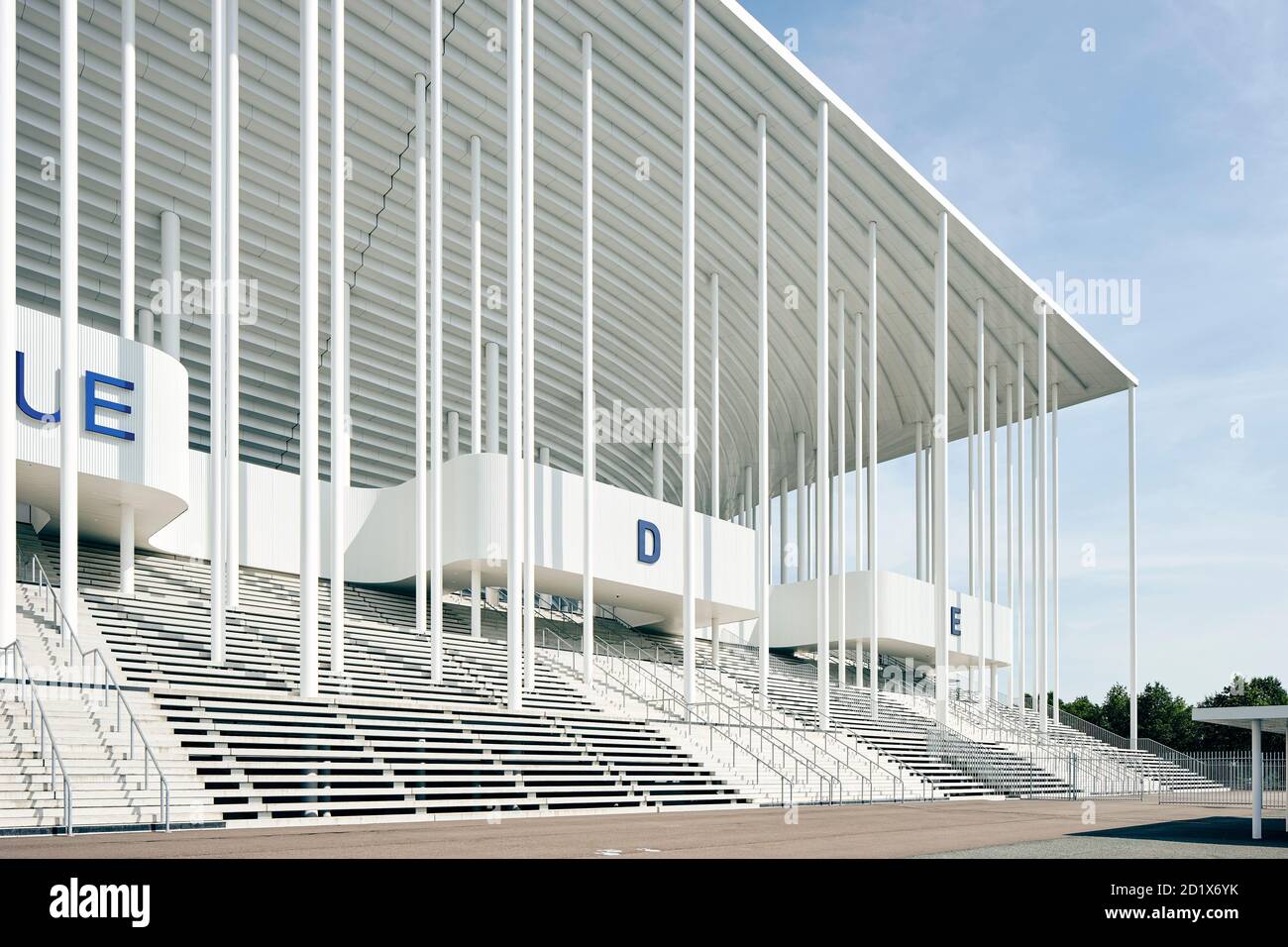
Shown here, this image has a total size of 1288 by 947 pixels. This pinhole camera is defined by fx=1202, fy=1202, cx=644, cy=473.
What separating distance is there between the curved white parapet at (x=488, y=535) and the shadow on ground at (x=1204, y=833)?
15.6 meters

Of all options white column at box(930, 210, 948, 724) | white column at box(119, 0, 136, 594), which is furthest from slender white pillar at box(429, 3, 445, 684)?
white column at box(930, 210, 948, 724)

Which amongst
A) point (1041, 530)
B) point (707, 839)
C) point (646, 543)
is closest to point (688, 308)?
point (646, 543)

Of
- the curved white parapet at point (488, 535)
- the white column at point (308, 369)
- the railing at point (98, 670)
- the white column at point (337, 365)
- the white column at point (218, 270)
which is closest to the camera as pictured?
the railing at point (98, 670)

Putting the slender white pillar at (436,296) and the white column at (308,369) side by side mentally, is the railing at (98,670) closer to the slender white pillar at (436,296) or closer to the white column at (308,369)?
the white column at (308,369)

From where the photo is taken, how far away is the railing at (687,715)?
22.7m

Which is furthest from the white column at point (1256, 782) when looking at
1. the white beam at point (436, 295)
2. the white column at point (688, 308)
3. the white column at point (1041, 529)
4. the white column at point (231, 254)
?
the white column at point (1041, 529)

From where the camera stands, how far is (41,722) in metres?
14.3

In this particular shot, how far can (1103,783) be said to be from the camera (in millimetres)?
34344

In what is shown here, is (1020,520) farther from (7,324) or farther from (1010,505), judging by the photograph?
(7,324)

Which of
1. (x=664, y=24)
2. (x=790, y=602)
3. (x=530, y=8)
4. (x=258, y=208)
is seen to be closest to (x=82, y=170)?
(x=258, y=208)

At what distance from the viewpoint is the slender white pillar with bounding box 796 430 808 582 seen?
48.5m

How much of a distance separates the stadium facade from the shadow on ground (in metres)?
7.04

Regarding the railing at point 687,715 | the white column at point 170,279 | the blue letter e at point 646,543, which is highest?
the white column at point 170,279

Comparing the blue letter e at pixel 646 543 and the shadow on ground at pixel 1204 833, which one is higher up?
the blue letter e at pixel 646 543
